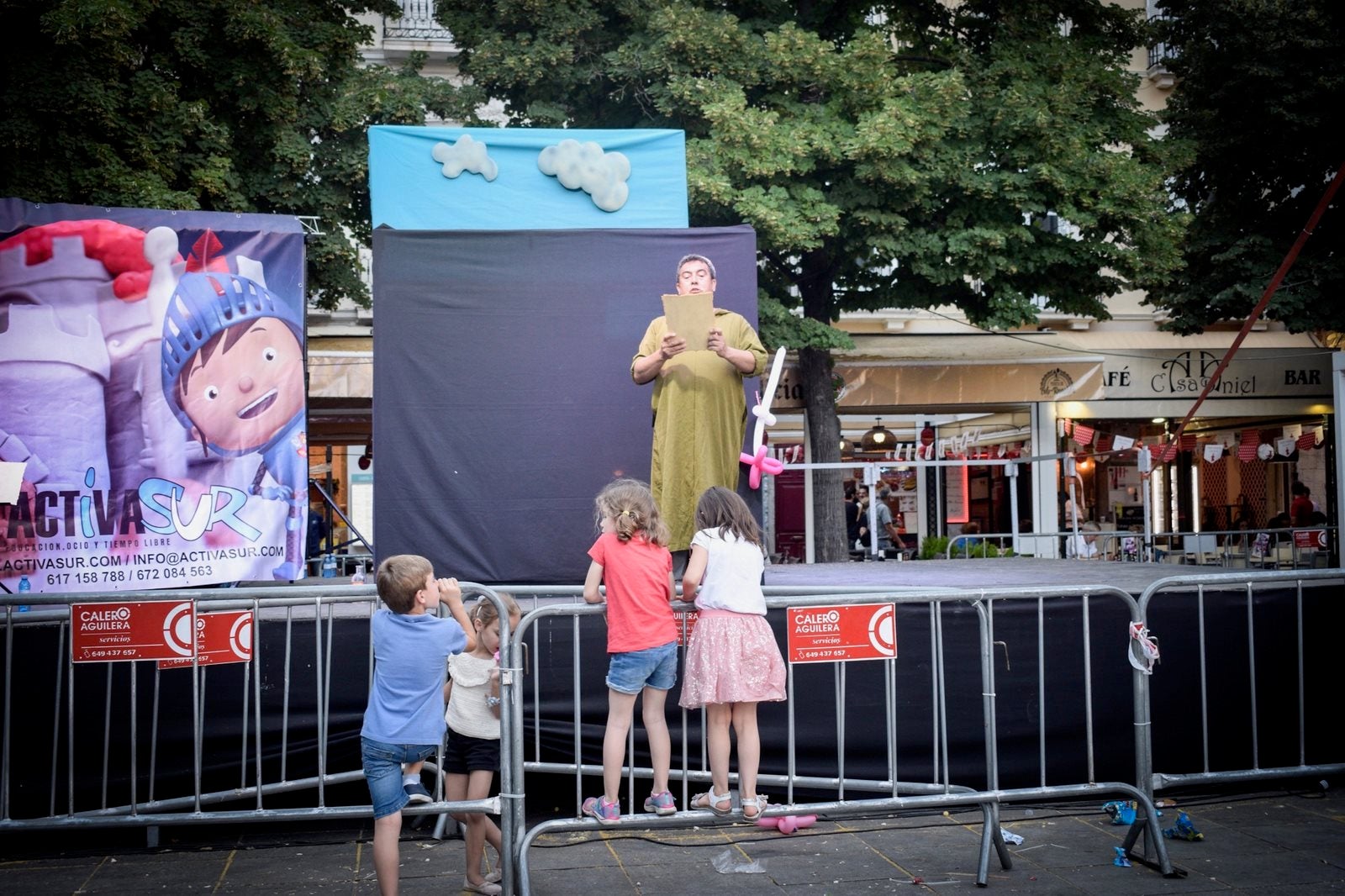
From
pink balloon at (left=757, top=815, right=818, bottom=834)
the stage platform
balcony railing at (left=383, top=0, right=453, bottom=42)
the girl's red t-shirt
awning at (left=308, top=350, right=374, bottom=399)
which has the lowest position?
pink balloon at (left=757, top=815, right=818, bottom=834)

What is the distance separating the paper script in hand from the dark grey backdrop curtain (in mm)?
1405

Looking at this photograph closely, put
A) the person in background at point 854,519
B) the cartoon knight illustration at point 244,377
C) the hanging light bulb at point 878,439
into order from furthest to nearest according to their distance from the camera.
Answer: the person in background at point 854,519
the hanging light bulb at point 878,439
the cartoon knight illustration at point 244,377

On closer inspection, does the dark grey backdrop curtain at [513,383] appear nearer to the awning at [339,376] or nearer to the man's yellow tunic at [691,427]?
the man's yellow tunic at [691,427]

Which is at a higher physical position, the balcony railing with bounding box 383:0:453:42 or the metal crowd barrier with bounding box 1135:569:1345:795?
the balcony railing with bounding box 383:0:453:42

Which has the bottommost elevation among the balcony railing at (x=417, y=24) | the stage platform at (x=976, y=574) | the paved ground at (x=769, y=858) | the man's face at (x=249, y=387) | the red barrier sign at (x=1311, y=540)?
the paved ground at (x=769, y=858)

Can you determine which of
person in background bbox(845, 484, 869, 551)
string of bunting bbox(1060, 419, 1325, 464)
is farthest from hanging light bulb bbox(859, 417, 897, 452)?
string of bunting bbox(1060, 419, 1325, 464)

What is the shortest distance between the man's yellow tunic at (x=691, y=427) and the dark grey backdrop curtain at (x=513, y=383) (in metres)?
0.81

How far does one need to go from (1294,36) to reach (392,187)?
14.0 m

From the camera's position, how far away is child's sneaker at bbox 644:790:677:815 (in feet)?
18.1

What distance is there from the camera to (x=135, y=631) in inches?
239

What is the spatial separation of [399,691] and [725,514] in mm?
1707

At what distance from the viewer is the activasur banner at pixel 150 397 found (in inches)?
319

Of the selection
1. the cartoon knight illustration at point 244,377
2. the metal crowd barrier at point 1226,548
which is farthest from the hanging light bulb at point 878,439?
the cartoon knight illustration at point 244,377

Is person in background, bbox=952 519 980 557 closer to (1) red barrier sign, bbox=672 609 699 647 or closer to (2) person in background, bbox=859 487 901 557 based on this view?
(2) person in background, bbox=859 487 901 557
